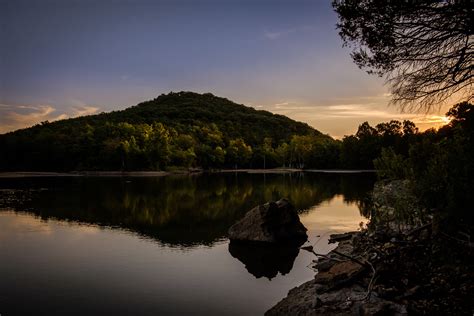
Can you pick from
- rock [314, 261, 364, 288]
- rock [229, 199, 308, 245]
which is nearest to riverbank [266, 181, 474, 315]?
rock [314, 261, 364, 288]

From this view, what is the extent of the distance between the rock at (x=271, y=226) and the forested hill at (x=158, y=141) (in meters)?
89.1

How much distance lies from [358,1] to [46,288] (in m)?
13.9

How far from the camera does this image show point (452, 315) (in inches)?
343

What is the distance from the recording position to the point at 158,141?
4589 inches

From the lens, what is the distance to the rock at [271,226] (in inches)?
851

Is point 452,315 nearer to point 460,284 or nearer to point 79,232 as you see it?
point 460,284

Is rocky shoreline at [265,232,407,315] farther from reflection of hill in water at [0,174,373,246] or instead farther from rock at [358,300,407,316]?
reflection of hill in water at [0,174,373,246]

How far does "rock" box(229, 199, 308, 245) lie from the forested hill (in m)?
89.1

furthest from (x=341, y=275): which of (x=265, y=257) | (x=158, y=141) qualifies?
(x=158, y=141)

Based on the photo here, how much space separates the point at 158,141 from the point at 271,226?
321ft

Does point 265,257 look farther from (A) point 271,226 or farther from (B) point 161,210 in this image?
(B) point 161,210

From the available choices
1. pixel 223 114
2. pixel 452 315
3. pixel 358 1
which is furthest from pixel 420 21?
pixel 223 114

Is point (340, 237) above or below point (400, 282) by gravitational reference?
below

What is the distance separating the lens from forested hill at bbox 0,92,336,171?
359 feet
